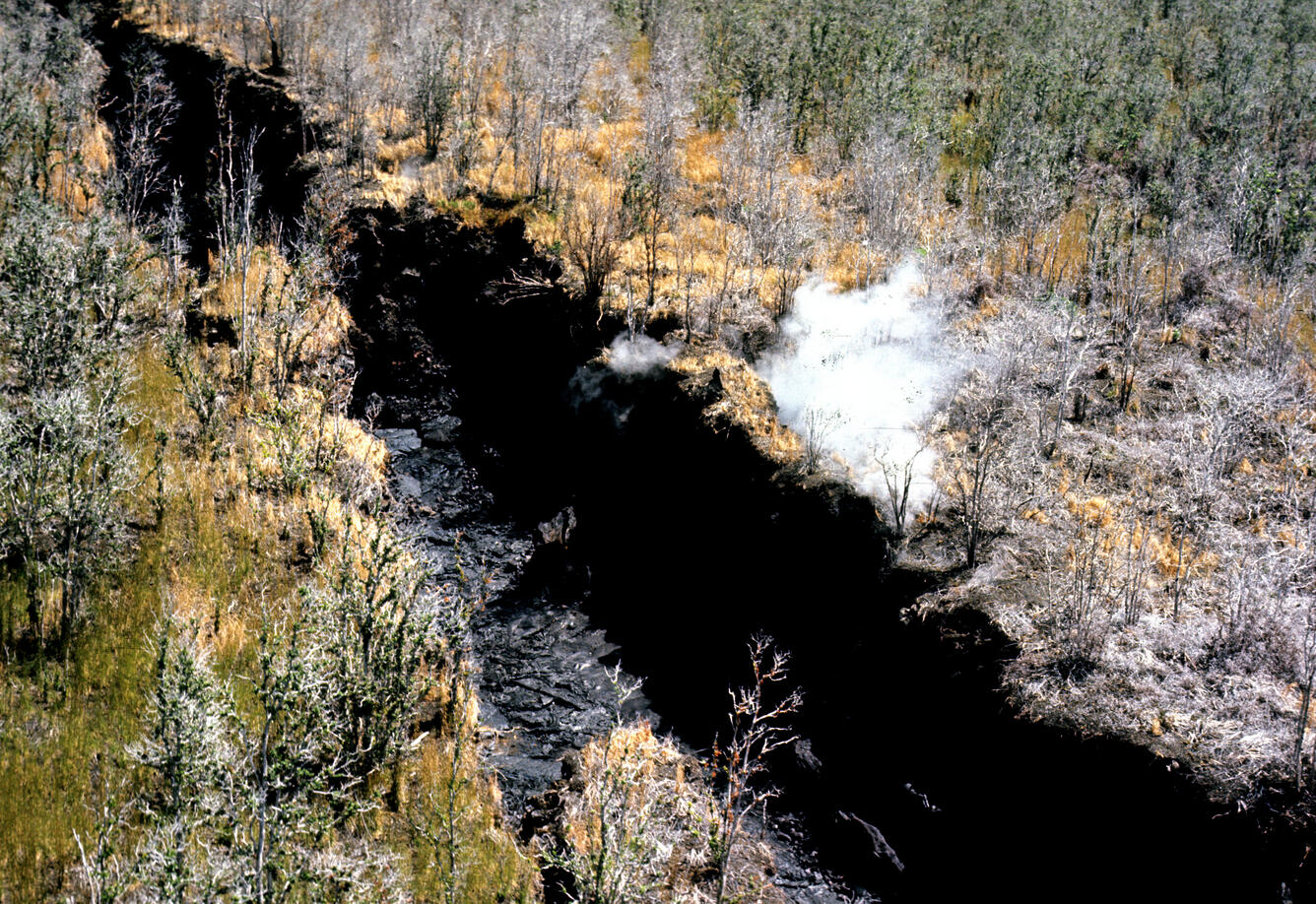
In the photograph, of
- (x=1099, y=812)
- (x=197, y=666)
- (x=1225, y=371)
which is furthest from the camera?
(x=1225, y=371)

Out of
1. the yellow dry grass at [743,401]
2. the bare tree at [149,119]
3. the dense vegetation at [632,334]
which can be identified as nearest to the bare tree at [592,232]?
the dense vegetation at [632,334]

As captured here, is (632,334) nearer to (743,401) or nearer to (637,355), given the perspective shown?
(637,355)

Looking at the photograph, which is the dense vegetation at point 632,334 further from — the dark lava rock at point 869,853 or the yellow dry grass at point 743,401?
the dark lava rock at point 869,853

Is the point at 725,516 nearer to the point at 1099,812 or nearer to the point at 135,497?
the point at 1099,812

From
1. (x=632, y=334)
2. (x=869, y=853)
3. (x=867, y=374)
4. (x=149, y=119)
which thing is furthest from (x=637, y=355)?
(x=149, y=119)

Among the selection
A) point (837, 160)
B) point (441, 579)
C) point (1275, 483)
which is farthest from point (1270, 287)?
point (441, 579)

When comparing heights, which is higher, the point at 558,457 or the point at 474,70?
the point at 474,70
